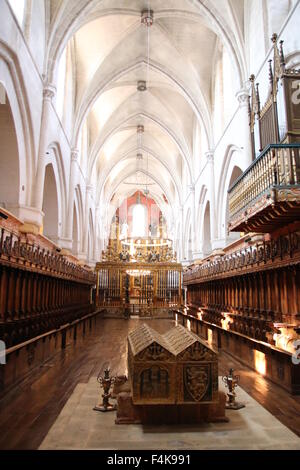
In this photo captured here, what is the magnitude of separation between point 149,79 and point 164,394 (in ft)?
59.0

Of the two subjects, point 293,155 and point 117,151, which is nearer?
point 293,155

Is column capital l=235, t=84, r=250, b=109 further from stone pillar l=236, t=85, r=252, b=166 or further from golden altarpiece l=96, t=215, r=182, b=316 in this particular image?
golden altarpiece l=96, t=215, r=182, b=316

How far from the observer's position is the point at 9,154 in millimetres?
9469

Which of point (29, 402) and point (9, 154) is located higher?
point (9, 154)

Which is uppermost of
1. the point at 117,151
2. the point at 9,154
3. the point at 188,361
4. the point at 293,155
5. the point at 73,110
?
the point at 117,151

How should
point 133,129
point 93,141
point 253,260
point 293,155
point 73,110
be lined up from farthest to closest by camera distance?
point 133,129
point 93,141
point 73,110
point 253,260
point 293,155

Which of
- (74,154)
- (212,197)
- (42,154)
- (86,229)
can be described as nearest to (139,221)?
(86,229)

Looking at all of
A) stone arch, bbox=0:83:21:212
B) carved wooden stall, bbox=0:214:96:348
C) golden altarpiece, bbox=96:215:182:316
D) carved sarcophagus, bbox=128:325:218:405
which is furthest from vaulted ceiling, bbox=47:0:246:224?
carved sarcophagus, bbox=128:325:218:405

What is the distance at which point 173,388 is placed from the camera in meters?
2.76

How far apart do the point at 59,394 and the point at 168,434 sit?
1670 millimetres

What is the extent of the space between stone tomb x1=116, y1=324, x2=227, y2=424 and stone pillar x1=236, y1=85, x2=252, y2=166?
351 inches
